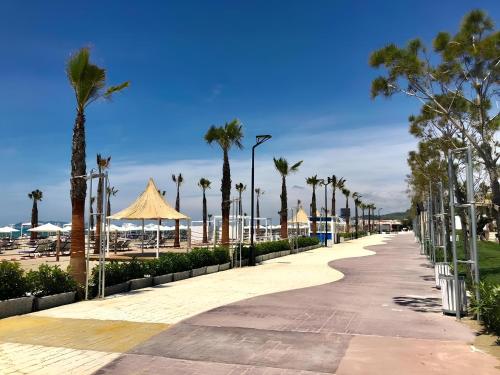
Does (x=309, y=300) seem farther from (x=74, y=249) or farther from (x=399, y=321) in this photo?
(x=74, y=249)

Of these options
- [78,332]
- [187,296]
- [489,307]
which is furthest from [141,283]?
[489,307]

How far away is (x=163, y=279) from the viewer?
15.7 meters

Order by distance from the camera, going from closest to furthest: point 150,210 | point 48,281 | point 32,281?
point 32,281 < point 48,281 < point 150,210

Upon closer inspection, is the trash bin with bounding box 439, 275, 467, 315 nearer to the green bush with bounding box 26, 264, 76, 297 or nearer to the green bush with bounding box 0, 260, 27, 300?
the green bush with bounding box 26, 264, 76, 297

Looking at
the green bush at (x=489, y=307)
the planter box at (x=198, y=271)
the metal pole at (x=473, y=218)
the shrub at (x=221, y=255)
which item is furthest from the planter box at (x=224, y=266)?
the metal pole at (x=473, y=218)

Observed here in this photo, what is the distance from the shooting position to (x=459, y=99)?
14.4m

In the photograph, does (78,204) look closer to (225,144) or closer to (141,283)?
(141,283)

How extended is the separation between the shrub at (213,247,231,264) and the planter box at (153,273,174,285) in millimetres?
4724

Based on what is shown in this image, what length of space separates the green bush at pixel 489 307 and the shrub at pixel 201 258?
443 inches

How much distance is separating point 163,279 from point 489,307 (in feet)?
33.9

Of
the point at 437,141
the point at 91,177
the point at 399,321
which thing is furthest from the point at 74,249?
the point at 437,141

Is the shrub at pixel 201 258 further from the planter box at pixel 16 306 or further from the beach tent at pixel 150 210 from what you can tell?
the planter box at pixel 16 306

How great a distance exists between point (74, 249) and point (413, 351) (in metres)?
8.59

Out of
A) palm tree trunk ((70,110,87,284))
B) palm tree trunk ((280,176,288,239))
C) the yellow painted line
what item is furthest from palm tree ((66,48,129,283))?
palm tree trunk ((280,176,288,239))
